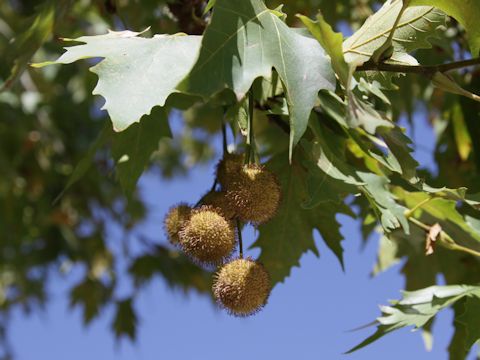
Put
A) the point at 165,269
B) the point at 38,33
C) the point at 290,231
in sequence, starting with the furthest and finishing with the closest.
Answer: the point at 165,269, the point at 38,33, the point at 290,231

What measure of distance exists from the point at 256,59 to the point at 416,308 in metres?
0.77

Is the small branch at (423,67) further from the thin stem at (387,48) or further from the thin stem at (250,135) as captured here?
the thin stem at (250,135)

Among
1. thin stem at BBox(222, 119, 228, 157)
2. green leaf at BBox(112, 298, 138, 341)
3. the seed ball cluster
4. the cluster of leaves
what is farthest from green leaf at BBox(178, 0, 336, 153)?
green leaf at BBox(112, 298, 138, 341)

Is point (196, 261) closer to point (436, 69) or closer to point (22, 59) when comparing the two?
point (436, 69)

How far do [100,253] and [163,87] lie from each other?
13.3ft

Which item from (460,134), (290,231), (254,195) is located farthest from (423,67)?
(460,134)

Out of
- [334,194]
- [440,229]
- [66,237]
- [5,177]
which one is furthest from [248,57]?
[66,237]

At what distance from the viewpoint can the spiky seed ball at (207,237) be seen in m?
1.52

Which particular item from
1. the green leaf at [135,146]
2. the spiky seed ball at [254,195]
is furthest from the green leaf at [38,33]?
the spiky seed ball at [254,195]

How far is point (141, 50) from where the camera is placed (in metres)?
1.44

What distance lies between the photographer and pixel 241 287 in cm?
152

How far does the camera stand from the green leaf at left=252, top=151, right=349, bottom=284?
1974mm

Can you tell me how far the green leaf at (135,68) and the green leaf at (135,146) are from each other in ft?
1.32

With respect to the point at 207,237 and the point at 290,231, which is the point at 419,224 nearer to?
the point at 290,231
